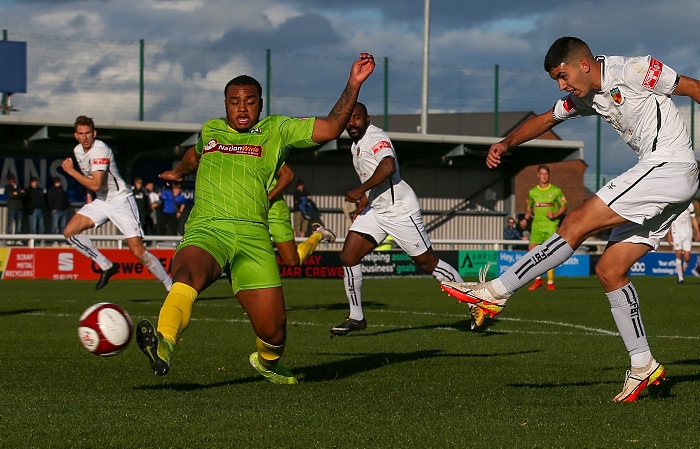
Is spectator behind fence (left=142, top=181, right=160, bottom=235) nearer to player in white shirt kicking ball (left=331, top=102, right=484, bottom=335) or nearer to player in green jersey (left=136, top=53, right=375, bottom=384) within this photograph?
player in white shirt kicking ball (left=331, top=102, right=484, bottom=335)

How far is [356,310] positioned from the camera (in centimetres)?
1077

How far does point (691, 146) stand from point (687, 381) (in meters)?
1.73

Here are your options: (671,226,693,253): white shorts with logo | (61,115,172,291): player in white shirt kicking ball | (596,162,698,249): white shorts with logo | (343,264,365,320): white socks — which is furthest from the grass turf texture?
(671,226,693,253): white shorts with logo

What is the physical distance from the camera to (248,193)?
646cm

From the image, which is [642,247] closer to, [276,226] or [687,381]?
[687,381]

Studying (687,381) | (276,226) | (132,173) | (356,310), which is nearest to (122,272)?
(132,173)

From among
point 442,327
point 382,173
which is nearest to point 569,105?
point 382,173

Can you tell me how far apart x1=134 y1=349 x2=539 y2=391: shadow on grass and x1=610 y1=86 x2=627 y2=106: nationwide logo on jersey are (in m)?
2.73

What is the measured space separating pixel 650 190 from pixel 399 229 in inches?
204

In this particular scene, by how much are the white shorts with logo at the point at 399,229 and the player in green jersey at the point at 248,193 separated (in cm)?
445

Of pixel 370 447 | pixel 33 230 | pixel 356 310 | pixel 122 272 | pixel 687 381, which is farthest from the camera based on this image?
pixel 33 230

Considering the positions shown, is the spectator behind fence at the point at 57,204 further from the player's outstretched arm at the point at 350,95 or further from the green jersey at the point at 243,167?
the player's outstretched arm at the point at 350,95

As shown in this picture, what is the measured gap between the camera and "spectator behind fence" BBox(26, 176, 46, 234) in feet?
84.9

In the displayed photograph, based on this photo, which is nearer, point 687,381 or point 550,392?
point 550,392
